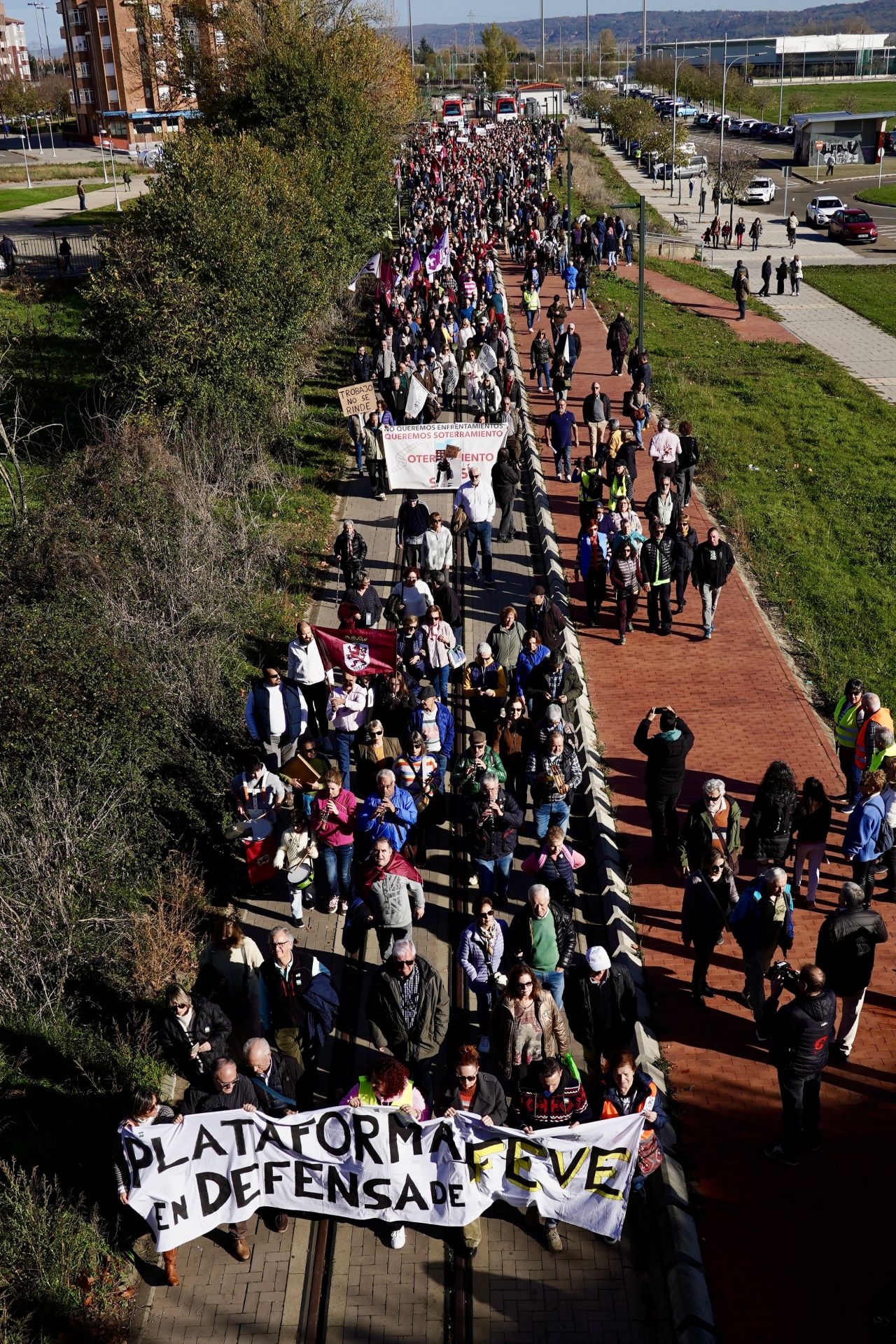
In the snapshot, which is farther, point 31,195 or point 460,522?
point 31,195

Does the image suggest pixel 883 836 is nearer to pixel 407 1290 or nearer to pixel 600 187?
pixel 407 1290

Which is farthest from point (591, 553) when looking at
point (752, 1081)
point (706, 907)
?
point (752, 1081)

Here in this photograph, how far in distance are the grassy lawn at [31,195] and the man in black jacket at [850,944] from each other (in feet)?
212

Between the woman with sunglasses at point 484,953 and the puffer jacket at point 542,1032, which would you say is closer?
the puffer jacket at point 542,1032

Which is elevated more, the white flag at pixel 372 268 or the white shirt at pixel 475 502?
the white flag at pixel 372 268

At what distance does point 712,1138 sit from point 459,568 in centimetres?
1144

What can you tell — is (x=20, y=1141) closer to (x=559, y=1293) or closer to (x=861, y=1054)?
(x=559, y=1293)

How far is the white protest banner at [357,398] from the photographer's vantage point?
20.1 m

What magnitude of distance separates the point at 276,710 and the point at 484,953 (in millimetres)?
4168

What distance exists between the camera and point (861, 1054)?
9.07 metres

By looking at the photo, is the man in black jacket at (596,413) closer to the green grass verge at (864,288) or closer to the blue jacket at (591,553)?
the blue jacket at (591,553)

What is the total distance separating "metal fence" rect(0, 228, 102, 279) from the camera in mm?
41844

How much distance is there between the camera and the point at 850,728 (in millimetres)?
11508

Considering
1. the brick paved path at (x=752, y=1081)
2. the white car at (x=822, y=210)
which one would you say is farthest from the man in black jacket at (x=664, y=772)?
the white car at (x=822, y=210)
